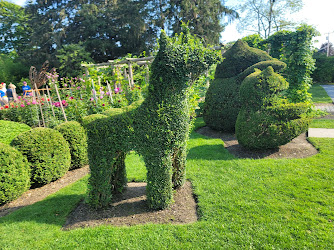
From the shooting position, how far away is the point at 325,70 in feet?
72.8

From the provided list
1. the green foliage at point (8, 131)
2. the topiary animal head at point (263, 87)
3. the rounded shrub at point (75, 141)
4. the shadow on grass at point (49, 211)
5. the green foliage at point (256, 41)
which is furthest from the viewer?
the green foliage at point (256, 41)

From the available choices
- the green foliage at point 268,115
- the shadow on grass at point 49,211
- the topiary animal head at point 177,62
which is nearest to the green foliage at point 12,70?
the shadow on grass at point 49,211

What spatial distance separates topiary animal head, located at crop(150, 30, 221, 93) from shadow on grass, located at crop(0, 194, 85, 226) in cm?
279

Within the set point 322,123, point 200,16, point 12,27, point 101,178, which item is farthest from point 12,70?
point 322,123

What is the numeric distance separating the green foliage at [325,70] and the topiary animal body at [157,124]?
2457 centimetres

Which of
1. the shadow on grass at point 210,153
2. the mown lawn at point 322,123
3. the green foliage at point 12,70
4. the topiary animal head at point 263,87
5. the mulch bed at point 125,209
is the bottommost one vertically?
the mulch bed at point 125,209

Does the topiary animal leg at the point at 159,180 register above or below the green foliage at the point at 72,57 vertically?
below

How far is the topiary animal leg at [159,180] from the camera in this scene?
360 cm

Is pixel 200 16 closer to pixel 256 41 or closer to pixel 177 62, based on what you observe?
pixel 256 41

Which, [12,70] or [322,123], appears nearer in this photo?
[322,123]

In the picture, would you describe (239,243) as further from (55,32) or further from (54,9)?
(54,9)

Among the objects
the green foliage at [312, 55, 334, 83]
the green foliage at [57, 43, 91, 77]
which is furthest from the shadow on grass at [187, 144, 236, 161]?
the green foliage at [312, 55, 334, 83]

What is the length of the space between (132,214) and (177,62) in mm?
2661

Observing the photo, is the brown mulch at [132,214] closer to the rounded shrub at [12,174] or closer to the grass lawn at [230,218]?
the grass lawn at [230,218]
